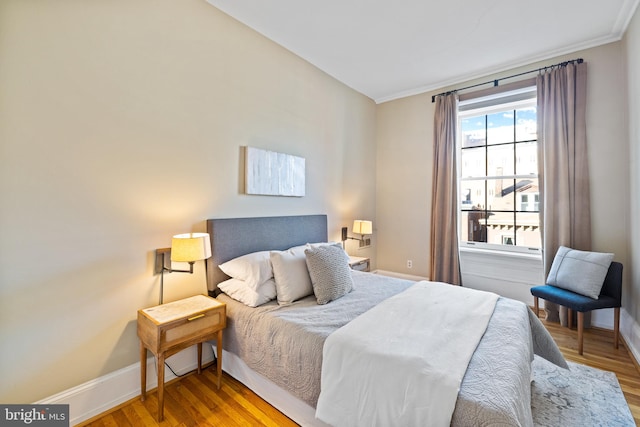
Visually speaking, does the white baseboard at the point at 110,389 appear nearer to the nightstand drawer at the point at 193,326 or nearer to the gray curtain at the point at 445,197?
the nightstand drawer at the point at 193,326

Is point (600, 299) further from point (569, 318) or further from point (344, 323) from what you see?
point (344, 323)

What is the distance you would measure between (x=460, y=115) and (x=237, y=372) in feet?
13.1

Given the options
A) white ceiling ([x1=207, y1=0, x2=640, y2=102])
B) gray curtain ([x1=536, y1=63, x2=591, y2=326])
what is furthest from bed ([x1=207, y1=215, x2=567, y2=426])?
white ceiling ([x1=207, y1=0, x2=640, y2=102])

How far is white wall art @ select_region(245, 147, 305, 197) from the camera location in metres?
2.53

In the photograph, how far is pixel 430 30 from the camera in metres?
2.58

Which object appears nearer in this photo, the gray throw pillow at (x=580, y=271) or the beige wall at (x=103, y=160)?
the beige wall at (x=103, y=160)

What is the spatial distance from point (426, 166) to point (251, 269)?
116 inches

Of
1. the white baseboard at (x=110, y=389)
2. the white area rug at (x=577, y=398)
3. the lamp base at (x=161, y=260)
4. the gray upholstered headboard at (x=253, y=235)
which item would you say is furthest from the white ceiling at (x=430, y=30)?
the white area rug at (x=577, y=398)

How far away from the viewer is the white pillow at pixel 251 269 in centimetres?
207

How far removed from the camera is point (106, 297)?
175 centimetres

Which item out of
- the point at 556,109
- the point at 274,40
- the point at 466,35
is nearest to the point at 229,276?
the point at 274,40

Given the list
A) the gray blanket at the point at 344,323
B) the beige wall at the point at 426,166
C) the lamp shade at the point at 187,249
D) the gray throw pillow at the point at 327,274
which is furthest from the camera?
the beige wall at the point at 426,166

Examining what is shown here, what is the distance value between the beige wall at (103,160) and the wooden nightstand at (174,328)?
171 millimetres

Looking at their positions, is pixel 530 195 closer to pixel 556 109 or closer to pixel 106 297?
pixel 556 109
